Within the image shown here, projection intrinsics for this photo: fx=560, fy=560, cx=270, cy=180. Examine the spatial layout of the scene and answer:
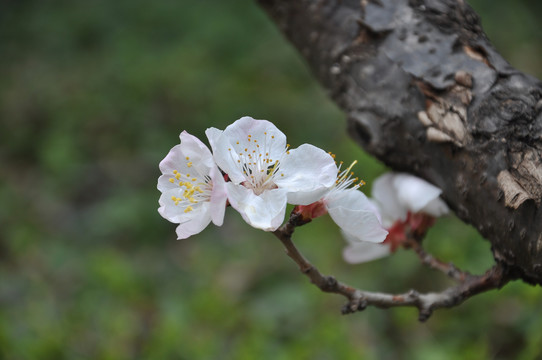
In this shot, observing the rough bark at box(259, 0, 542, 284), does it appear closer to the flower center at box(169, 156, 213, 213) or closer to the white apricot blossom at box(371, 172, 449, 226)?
the white apricot blossom at box(371, 172, 449, 226)

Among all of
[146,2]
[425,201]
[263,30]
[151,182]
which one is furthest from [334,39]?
[146,2]

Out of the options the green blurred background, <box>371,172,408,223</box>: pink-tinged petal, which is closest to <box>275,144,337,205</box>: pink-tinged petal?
<box>371,172,408,223</box>: pink-tinged petal

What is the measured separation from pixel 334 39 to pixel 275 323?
1225mm

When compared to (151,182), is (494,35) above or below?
above

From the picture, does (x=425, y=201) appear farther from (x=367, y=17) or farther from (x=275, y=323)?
(x=275, y=323)

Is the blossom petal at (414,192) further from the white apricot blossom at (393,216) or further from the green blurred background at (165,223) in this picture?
the green blurred background at (165,223)

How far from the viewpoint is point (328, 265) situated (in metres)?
2.54

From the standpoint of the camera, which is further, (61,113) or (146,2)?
(146,2)

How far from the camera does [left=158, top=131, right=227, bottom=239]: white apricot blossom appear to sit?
36.8 inches

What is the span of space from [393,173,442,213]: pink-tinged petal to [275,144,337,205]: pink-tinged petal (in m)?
0.39

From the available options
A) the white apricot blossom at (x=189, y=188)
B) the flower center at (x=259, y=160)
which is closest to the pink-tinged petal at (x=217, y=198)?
the white apricot blossom at (x=189, y=188)

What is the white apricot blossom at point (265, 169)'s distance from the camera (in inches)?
36.1

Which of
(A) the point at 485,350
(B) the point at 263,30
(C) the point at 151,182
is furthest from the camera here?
(B) the point at 263,30

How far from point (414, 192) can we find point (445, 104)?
215 mm
